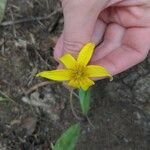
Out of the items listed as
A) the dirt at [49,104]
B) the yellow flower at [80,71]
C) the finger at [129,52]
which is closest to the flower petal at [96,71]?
the yellow flower at [80,71]

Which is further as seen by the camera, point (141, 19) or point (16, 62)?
point (16, 62)

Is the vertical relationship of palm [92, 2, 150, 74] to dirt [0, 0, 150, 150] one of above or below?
above

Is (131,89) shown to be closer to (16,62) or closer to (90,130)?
(90,130)

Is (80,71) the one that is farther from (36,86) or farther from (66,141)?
(36,86)

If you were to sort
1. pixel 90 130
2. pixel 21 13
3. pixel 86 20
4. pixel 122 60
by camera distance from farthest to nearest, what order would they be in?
pixel 21 13
pixel 90 130
pixel 122 60
pixel 86 20

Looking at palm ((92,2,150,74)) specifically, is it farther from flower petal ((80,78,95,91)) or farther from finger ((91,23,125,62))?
flower petal ((80,78,95,91))

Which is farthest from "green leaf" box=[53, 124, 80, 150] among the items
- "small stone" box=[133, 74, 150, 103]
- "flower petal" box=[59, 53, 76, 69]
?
"small stone" box=[133, 74, 150, 103]

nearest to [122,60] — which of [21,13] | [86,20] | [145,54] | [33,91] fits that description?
[145,54]

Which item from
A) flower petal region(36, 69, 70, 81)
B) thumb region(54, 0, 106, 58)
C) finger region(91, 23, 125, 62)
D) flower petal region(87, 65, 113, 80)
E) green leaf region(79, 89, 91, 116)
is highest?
thumb region(54, 0, 106, 58)
